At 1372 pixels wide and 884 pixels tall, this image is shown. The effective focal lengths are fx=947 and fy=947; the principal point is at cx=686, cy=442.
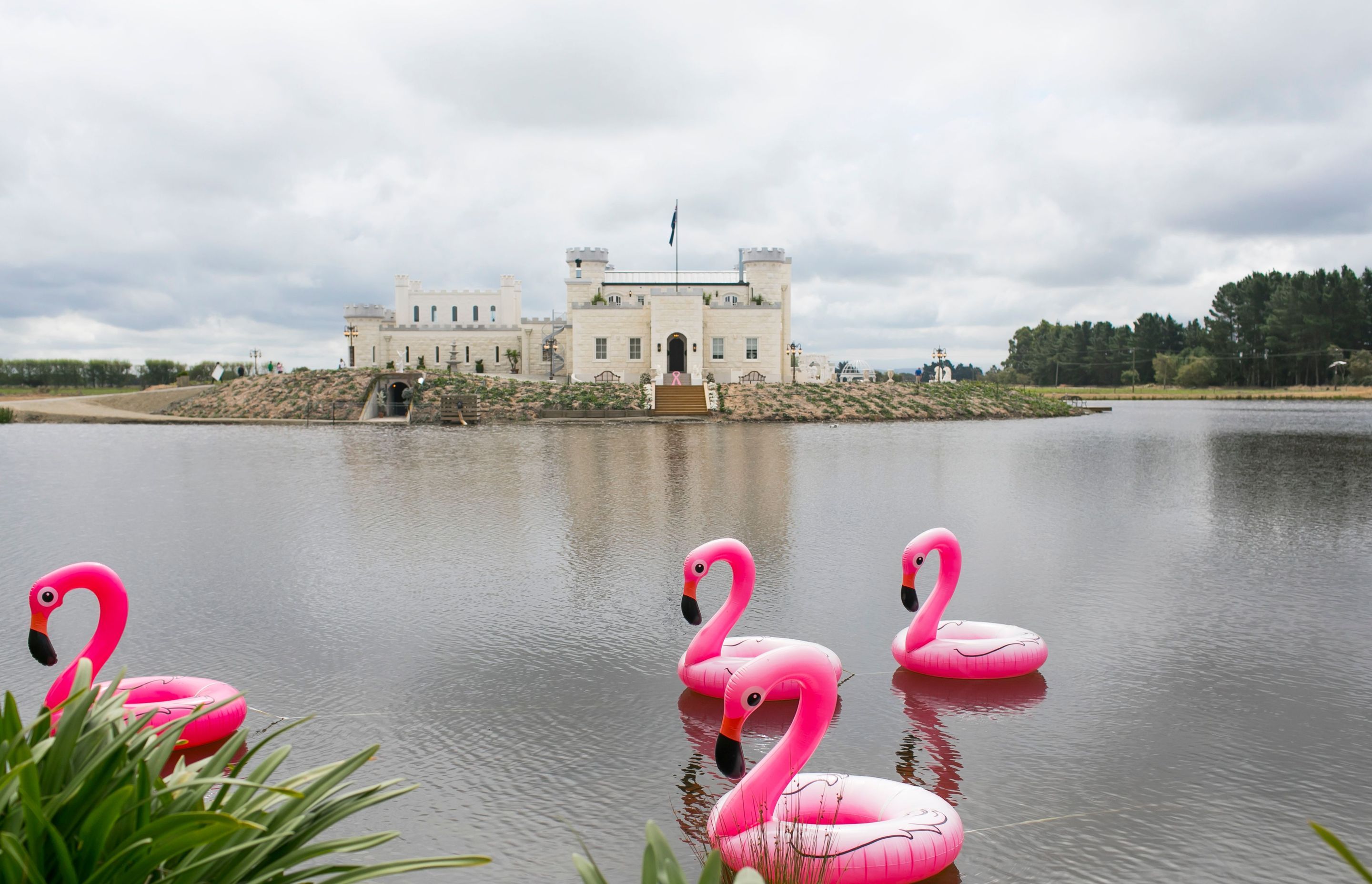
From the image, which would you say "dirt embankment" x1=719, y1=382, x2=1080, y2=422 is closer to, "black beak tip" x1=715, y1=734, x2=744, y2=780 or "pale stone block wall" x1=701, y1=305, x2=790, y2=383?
"pale stone block wall" x1=701, y1=305, x2=790, y2=383

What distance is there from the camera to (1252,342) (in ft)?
333

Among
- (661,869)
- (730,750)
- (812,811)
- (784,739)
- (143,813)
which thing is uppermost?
(143,813)

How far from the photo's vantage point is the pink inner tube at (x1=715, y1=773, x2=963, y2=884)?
5039mm

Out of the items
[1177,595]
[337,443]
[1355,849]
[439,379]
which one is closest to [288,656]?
[1355,849]

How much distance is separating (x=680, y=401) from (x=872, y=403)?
1141 centimetres

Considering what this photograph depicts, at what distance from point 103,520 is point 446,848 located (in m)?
15.2

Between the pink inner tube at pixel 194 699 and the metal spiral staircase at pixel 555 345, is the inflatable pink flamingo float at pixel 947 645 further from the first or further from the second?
the metal spiral staircase at pixel 555 345

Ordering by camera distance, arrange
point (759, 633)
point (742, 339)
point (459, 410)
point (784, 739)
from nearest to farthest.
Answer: point (784, 739) < point (759, 633) < point (459, 410) < point (742, 339)

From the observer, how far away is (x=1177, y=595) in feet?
38.5

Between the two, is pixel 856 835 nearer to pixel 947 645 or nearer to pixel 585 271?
pixel 947 645

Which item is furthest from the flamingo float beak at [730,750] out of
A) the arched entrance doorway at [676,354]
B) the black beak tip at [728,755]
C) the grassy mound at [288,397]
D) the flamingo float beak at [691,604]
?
the arched entrance doorway at [676,354]

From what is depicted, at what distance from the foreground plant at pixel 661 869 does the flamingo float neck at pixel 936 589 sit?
578 centimetres

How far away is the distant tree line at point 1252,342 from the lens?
291 ft

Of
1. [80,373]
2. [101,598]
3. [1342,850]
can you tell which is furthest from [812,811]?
[80,373]
